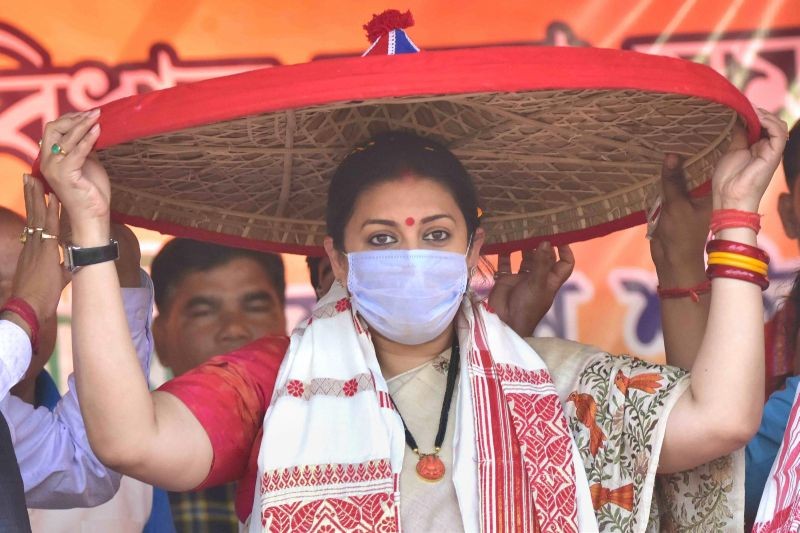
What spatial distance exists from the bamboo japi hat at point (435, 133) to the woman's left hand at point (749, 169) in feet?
0.13

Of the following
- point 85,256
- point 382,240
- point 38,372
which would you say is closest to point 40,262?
point 85,256

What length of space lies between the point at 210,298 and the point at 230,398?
155 cm

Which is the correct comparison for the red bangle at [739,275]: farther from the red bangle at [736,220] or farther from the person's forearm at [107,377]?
the person's forearm at [107,377]

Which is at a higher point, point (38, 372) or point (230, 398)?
point (38, 372)

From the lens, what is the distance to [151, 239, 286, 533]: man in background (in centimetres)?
400

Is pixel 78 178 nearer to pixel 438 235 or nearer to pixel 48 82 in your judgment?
pixel 438 235

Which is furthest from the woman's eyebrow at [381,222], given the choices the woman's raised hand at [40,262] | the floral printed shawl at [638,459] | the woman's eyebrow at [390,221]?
the woman's raised hand at [40,262]

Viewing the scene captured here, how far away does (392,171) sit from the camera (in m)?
2.70

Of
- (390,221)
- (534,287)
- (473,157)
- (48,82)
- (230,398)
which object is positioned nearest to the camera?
(230,398)

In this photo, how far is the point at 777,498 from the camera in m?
2.33

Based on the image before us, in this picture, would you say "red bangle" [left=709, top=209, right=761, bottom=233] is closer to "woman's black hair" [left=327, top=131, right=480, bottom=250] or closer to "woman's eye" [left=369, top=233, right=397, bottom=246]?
"woman's black hair" [left=327, top=131, right=480, bottom=250]

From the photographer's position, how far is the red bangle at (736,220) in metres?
2.45

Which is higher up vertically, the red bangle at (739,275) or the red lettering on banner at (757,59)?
the red lettering on banner at (757,59)

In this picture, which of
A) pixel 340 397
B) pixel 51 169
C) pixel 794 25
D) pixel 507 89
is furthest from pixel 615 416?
pixel 794 25
